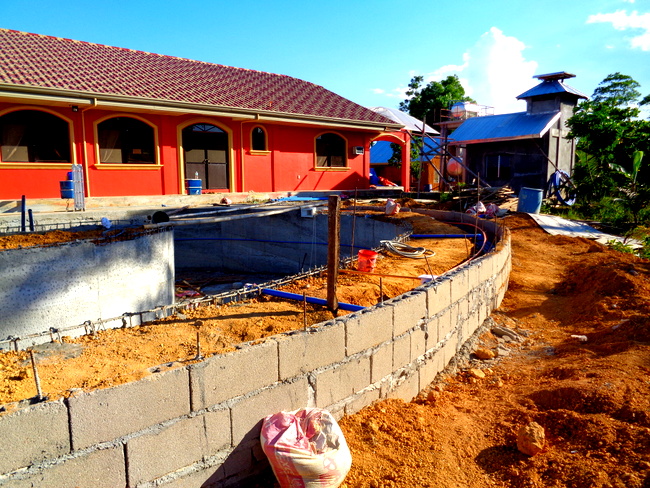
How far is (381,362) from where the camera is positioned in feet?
14.9

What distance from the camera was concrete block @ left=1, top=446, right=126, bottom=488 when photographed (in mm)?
2602

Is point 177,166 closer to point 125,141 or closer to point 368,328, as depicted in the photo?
point 125,141

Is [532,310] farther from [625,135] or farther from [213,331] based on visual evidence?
[625,135]

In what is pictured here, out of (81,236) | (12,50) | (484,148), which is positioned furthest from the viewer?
(484,148)

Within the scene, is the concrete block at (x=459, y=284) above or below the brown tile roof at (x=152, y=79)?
below

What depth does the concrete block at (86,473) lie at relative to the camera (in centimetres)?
260

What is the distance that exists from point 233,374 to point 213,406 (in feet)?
0.78

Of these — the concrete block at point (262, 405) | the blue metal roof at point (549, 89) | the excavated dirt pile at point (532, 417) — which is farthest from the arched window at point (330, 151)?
the concrete block at point (262, 405)

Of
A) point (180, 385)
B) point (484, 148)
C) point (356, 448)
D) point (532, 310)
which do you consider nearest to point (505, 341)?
point (532, 310)

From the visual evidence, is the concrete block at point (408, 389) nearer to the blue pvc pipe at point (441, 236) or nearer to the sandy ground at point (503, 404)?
the sandy ground at point (503, 404)

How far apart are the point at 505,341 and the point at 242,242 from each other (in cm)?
912

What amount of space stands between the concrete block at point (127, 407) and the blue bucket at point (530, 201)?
51.3 ft

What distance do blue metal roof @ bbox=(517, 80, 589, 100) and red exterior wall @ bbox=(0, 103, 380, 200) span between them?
741 cm

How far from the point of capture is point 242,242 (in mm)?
14234
